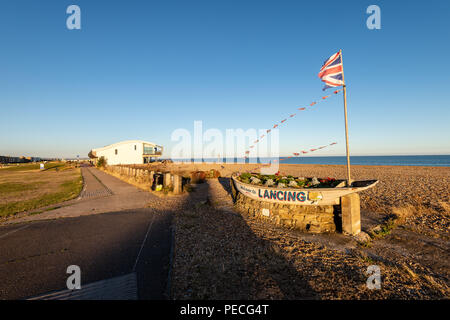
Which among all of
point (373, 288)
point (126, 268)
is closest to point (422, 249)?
point (373, 288)

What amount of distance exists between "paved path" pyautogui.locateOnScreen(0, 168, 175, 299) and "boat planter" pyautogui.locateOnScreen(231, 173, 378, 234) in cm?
459

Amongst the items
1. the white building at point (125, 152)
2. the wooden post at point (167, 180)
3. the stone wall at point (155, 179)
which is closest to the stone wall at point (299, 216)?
the stone wall at point (155, 179)

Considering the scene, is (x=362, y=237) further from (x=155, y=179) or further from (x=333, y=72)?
(x=155, y=179)

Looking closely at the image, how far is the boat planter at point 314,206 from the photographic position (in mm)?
6730

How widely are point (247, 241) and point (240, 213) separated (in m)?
3.51

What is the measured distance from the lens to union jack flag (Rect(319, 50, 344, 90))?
24.7 feet

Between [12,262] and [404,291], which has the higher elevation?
[12,262]

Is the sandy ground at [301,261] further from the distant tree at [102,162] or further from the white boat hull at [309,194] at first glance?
the distant tree at [102,162]

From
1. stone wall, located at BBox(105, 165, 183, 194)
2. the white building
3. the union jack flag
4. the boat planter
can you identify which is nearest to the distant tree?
the white building

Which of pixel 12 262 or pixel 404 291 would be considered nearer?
pixel 404 291

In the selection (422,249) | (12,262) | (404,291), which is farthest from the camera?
(422,249)

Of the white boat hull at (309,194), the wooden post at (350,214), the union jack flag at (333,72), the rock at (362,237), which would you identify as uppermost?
the union jack flag at (333,72)
